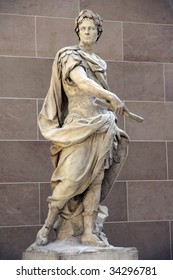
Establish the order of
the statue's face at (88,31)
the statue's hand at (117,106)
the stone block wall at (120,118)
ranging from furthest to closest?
the stone block wall at (120,118) < the statue's face at (88,31) < the statue's hand at (117,106)

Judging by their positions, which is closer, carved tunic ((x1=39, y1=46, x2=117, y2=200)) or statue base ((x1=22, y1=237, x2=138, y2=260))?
statue base ((x1=22, y1=237, x2=138, y2=260))

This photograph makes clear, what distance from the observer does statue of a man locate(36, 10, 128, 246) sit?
9.19 metres

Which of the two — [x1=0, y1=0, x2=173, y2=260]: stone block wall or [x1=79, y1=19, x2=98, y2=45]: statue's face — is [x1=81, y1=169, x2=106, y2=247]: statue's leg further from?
[x1=0, y1=0, x2=173, y2=260]: stone block wall

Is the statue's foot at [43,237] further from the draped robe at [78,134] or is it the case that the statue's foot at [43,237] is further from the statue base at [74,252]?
the draped robe at [78,134]

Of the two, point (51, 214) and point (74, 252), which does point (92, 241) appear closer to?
point (74, 252)

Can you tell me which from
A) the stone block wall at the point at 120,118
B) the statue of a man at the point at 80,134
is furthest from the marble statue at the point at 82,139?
the stone block wall at the point at 120,118

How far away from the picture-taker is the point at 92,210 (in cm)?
930

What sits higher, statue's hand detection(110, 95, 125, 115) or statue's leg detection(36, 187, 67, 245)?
statue's hand detection(110, 95, 125, 115)

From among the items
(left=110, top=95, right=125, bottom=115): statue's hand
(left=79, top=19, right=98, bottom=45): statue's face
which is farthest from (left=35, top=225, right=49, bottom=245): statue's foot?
(left=79, top=19, right=98, bottom=45): statue's face

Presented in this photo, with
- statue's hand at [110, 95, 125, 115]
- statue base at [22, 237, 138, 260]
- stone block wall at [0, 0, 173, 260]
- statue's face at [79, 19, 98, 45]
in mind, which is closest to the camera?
statue base at [22, 237, 138, 260]

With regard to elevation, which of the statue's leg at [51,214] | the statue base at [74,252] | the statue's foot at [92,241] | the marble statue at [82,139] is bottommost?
the statue base at [74,252]

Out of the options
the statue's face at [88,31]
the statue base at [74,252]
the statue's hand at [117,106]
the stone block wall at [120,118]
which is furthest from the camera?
A: the stone block wall at [120,118]

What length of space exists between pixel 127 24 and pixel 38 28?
1139 millimetres

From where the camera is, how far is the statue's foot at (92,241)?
9.20 meters
